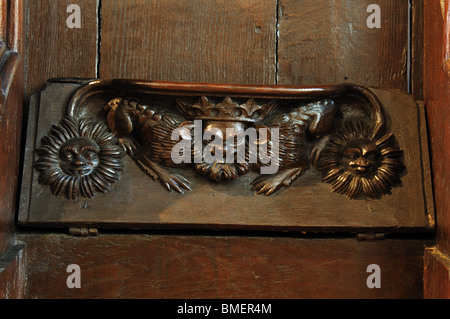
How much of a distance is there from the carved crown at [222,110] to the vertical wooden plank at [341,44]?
0.12 meters

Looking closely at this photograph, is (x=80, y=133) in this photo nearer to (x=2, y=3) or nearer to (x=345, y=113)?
(x=2, y=3)

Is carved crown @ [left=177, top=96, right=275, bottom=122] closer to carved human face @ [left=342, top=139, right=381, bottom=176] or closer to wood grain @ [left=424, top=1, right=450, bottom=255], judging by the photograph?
carved human face @ [left=342, top=139, right=381, bottom=176]

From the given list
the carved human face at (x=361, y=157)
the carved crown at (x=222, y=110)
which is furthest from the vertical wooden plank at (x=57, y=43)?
the carved human face at (x=361, y=157)

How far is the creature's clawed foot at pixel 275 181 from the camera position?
35.9 inches

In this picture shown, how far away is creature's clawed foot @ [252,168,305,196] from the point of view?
0.91 m

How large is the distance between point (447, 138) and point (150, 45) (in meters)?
0.59

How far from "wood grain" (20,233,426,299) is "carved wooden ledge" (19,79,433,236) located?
4 cm

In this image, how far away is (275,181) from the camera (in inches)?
36.0

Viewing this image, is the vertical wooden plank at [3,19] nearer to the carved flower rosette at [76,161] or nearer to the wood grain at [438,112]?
the carved flower rosette at [76,161]

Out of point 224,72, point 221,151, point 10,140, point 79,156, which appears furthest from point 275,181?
point 10,140

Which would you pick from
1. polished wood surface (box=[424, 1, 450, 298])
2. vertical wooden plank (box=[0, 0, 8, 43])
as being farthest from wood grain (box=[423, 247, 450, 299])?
vertical wooden plank (box=[0, 0, 8, 43])

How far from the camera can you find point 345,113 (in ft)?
3.13

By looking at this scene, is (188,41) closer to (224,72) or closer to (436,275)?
(224,72)

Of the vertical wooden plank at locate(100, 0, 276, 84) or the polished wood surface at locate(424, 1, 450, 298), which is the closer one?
the polished wood surface at locate(424, 1, 450, 298)
